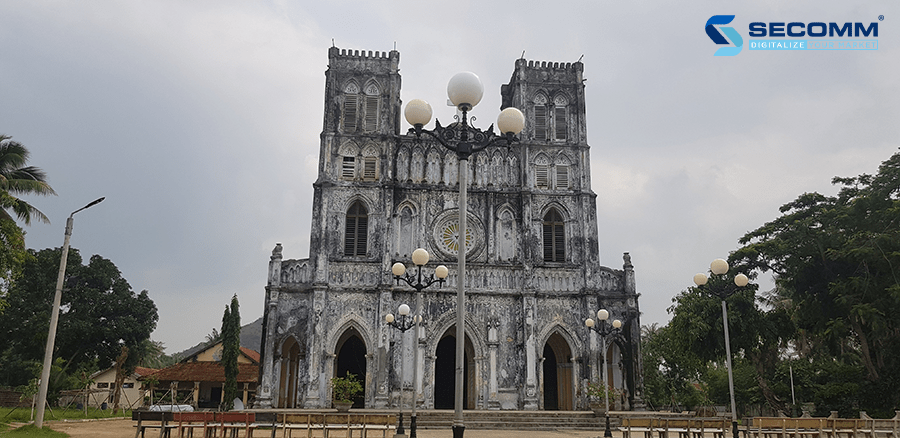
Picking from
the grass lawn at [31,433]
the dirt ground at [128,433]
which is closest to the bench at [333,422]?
the dirt ground at [128,433]

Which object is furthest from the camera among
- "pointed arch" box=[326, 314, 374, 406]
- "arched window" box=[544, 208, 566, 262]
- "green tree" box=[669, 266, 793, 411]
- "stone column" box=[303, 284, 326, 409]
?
"arched window" box=[544, 208, 566, 262]

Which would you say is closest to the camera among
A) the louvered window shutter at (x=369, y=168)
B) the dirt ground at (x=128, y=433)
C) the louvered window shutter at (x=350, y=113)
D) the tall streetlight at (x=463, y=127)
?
the tall streetlight at (x=463, y=127)

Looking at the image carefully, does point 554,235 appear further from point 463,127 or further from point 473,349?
point 463,127

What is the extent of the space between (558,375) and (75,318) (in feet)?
90.3

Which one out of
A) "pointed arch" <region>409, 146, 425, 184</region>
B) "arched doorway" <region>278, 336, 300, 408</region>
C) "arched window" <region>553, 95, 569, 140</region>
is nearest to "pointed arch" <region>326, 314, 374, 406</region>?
"arched doorway" <region>278, 336, 300, 408</region>

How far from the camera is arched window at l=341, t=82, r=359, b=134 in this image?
2831 cm

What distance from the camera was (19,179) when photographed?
2062 centimetres

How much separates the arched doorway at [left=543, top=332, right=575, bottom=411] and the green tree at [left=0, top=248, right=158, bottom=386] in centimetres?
2442

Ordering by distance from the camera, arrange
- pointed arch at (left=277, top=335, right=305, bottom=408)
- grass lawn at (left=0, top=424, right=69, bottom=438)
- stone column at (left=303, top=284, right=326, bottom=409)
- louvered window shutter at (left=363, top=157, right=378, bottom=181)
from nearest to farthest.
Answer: grass lawn at (left=0, top=424, right=69, bottom=438) → stone column at (left=303, top=284, right=326, bottom=409) → pointed arch at (left=277, top=335, right=305, bottom=408) → louvered window shutter at (left=363, top=157, right=378, bottom=181)

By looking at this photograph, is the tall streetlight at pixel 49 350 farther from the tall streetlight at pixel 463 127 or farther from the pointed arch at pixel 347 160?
the pointed arch at pixel 347 160

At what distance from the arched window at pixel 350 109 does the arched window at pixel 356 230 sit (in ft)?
11.1

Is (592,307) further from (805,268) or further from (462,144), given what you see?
(462,144)

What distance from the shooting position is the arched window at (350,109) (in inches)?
1115

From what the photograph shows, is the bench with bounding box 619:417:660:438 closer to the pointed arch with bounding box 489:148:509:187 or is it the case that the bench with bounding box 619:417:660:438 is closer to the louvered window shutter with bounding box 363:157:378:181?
the pointed arch with bounding box 489:148:509:187
